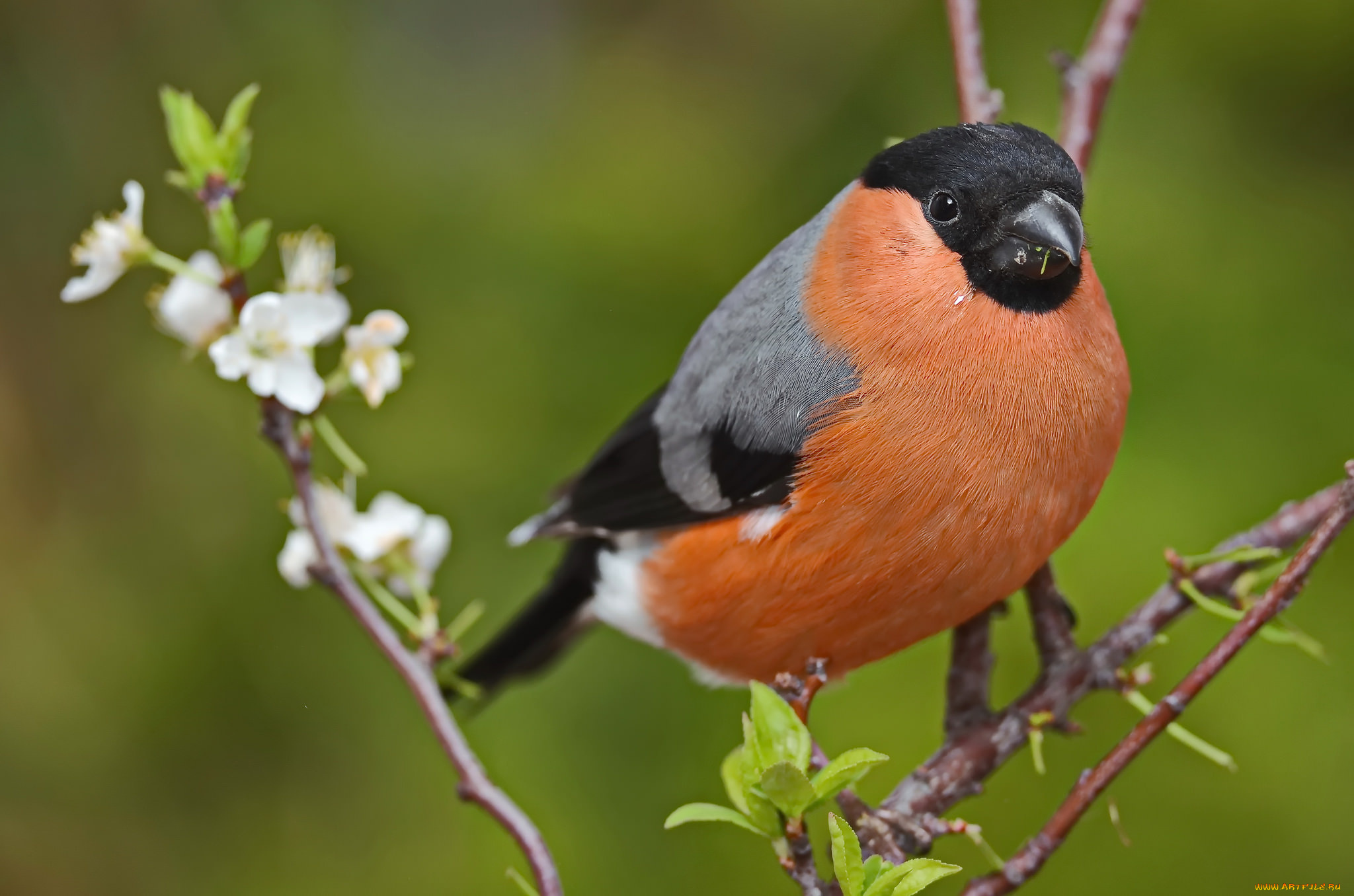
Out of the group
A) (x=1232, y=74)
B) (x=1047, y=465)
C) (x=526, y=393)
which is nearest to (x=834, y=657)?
(x=1047, y=465)

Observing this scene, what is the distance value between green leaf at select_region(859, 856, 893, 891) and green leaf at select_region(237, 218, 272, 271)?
903 millimetres

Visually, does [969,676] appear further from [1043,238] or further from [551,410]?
[551,410]

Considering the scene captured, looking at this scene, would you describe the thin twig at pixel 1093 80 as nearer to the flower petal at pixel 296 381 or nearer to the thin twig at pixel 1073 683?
the thin twig at pixel 1073 683

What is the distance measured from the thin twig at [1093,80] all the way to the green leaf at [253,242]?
4.08ft

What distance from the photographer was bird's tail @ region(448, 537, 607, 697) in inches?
99.8

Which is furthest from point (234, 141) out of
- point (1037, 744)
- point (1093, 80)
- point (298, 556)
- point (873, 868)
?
point (1093, 80)

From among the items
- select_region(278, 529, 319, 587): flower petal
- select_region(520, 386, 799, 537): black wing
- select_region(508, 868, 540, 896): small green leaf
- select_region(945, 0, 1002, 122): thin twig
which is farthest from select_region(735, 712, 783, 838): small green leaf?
select_region(945, 0, 1002, 122): thin twig

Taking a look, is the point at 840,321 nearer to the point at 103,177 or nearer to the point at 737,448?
the point at 737,448

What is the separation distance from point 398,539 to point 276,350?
0.37 m

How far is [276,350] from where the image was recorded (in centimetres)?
159

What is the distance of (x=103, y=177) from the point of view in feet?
10.8

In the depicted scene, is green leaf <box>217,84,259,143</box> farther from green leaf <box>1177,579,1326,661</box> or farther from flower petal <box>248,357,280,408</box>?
green leaf <box>1177,579,1326,661</box>

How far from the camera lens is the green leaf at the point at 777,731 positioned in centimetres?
127

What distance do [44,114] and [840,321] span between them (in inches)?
91.3
